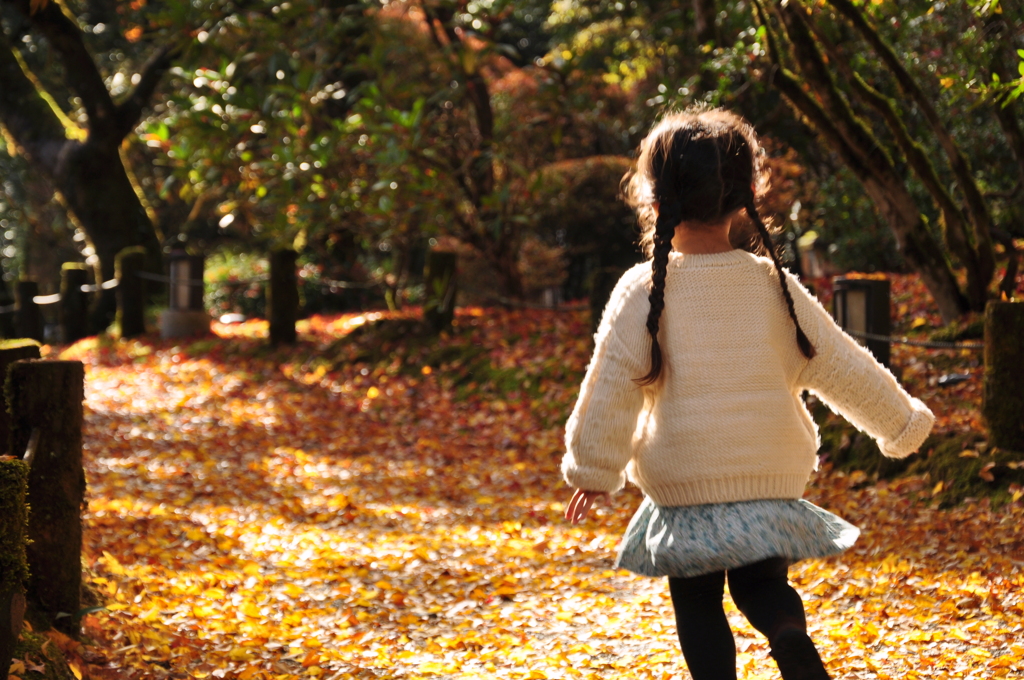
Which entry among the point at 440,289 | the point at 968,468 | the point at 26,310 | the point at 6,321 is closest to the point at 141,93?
the point at 26,310

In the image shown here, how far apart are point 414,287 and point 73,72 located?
5.95 meters

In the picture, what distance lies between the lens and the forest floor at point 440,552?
3.54m

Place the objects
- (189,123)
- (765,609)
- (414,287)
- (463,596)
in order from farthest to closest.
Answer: (414,287)
(189,123)
(463,596)
(765,609)

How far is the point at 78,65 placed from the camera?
44.5 ft

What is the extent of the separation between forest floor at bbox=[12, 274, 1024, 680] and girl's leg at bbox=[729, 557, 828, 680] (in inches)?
46.3

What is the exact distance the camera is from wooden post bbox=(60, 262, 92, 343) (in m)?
14.1

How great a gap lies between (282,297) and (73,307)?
483 centimetres

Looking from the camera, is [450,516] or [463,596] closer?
[463,596]

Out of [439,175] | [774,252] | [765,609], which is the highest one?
[439,175]

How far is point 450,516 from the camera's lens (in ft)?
19.6

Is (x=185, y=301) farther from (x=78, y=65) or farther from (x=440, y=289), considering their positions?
(x=440, y=289)

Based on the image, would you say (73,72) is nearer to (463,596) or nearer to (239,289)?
(239,289)

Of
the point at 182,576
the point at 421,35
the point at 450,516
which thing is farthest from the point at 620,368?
the point at 421,35

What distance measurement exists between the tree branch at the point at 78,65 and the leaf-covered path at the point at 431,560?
6.56m
